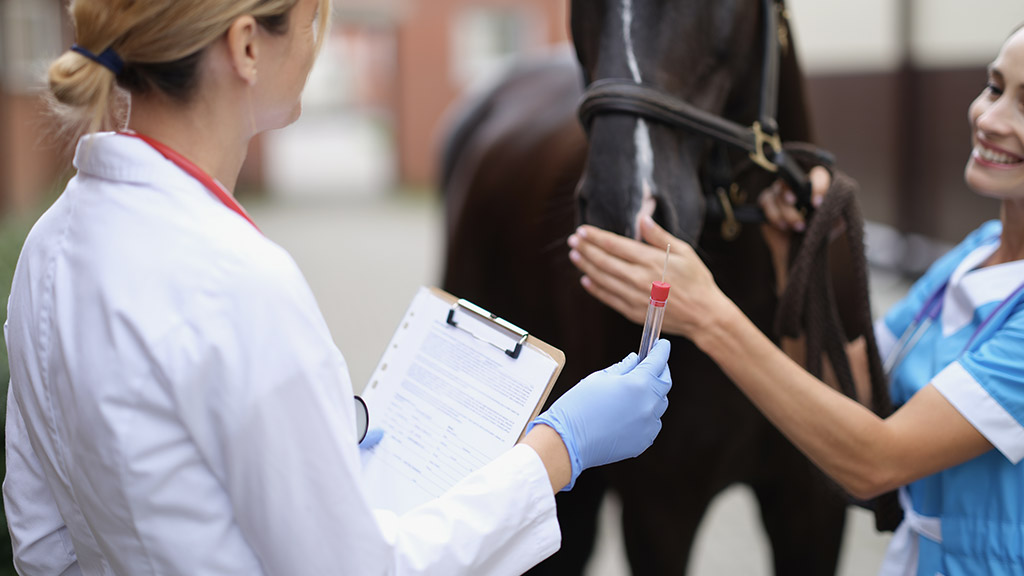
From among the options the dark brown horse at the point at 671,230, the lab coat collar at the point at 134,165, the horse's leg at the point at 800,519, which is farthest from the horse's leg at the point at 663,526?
the lab coat collar at the point at 134,165

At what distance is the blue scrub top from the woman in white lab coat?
768mm

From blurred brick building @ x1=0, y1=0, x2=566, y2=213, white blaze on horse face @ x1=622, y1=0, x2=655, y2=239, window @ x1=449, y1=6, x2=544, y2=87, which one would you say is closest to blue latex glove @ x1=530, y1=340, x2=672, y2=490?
white blaze on horse face @ x1=622, y1=0, x2=655, y2=239

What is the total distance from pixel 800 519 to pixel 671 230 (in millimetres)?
1105

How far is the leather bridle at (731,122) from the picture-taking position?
1705 millimetres

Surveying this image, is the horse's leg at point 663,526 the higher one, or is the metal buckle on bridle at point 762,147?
the metal buckle on bridle at point 762,147

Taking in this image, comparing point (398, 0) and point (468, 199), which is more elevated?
point (398, 0)

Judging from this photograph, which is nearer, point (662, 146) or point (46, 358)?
point (46, 358)

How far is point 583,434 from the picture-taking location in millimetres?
1203

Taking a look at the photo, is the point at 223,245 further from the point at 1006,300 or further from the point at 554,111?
the point at 554,111

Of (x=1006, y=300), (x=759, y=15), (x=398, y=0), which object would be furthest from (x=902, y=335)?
(x=398, y=0)

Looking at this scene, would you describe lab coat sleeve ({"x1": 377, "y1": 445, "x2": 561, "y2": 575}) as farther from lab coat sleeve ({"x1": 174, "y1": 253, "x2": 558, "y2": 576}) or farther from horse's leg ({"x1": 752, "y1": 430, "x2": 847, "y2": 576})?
horse's leg ({"x1": 752, "y1": 430, "x2": 847, "y2": 576})

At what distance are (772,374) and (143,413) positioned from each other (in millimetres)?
967

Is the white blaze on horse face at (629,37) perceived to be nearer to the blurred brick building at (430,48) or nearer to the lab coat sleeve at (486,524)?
the lab coat sleeve at (486,524)

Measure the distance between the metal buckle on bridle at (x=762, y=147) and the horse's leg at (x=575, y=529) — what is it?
138 centimetres
